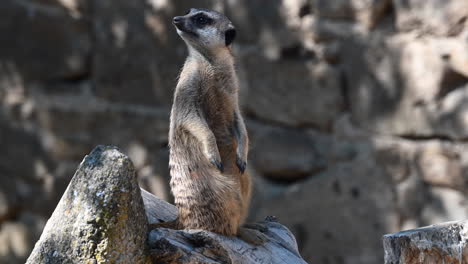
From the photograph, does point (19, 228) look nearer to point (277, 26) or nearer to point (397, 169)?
point (277, 26)

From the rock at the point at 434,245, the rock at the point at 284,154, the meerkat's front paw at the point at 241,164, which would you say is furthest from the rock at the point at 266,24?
the rock at the point at 434,245

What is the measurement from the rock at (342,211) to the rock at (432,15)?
927 millimetres

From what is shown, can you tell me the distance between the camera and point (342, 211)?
5.50 meters

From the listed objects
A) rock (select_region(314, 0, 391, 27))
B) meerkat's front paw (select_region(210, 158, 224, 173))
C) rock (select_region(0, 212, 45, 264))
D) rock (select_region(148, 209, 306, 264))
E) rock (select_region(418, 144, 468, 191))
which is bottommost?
rock (select_region(0, 212, 45, 264))

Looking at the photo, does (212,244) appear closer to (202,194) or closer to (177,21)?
(202,194)

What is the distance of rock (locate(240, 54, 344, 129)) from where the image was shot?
17.9ft

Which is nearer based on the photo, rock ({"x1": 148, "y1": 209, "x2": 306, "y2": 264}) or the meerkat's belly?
rock ({"x1": 148, "y1": 209, "x2": 306, "y2": 264})

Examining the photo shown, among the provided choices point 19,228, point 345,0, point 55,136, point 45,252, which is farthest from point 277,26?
point 45,252

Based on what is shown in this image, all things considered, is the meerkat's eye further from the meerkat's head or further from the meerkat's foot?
the meerkat's foot

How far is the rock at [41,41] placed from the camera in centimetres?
650

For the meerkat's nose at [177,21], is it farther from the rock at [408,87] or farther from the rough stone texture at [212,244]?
the rock at [408,87]

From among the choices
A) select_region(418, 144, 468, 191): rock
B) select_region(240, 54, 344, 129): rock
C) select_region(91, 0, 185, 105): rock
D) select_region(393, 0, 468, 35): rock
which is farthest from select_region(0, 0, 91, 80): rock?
select_region(418, 144, 468, 191): rock

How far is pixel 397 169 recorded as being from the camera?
522 cm

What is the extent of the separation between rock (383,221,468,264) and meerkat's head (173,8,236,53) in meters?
1.29
